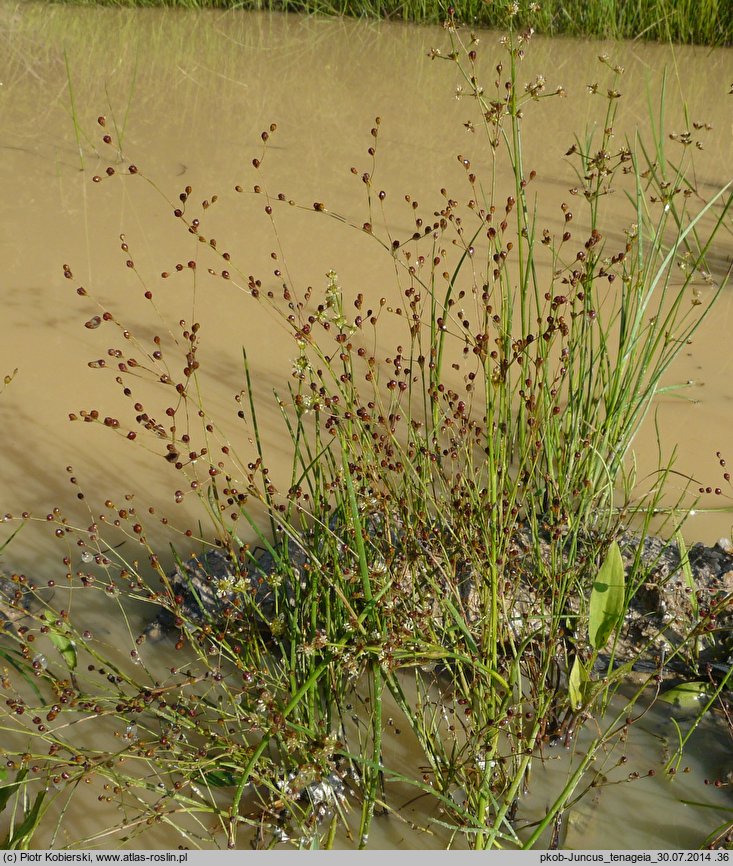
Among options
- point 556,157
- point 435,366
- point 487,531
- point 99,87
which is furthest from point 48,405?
point 99,87

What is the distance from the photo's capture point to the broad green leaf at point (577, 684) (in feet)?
6.07

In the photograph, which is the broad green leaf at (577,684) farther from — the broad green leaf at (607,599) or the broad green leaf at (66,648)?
the broad green leaf at (66,648)

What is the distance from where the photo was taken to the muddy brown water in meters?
2.72

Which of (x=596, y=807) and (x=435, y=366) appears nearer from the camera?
(x=596, y=807)

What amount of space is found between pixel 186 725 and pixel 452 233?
266cm

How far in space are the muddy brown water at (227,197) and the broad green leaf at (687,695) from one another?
0.12 metres

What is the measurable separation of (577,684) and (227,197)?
302cm

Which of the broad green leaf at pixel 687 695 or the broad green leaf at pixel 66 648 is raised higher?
the broad green leaf at pixel 66 648

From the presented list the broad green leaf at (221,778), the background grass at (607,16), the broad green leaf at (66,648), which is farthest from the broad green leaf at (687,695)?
the background grass at (607,16)

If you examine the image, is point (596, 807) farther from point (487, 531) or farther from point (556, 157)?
point (556, 157)

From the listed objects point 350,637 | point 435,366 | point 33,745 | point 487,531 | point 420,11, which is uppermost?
point 420,11

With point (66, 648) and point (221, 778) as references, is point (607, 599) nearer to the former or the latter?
point (221, 778)

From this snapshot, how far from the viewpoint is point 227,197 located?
4.25 meters

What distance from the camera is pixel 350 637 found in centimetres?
174
